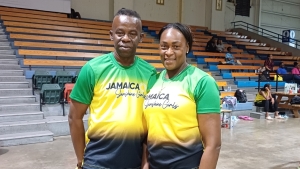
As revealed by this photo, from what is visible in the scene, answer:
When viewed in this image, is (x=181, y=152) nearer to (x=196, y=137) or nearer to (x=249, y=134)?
(x=196, y=137)

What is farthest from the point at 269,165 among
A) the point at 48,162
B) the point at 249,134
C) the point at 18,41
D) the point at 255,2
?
the point at 255,2

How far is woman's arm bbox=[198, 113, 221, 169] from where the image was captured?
1.21 metres

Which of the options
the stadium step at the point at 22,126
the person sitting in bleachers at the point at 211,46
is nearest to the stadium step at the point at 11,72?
the stadium step at the point at 22,126

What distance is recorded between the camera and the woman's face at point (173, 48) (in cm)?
130

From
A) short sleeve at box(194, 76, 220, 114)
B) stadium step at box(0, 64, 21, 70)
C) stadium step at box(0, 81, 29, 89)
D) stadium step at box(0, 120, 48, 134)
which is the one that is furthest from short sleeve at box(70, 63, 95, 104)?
stadium step at box(0, 64, 21, 70)

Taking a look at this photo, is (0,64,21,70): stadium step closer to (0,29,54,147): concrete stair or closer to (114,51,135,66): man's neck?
(0,29,54,147): concrete stair

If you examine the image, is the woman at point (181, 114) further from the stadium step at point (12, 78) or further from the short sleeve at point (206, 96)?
the stadium step at point (12, 78)

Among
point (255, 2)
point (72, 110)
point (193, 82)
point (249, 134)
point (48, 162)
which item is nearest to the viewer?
point (193, 82)

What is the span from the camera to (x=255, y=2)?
52.6 ft

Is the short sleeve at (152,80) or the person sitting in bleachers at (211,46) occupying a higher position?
the person sitting in bleachers at (211,46)

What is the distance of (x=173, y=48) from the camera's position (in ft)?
4.26

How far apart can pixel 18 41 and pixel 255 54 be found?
9628 mm

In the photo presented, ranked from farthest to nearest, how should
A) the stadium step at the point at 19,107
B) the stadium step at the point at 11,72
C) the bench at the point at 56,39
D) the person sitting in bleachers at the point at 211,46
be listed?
the person sitting in bleachers at the point at 211,46 → the bench at the point at 56,39 → the stadium step at the point at 11,72 → the stadium step at the point at 19,107

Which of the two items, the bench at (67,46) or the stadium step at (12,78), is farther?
the bench at (67,46)
